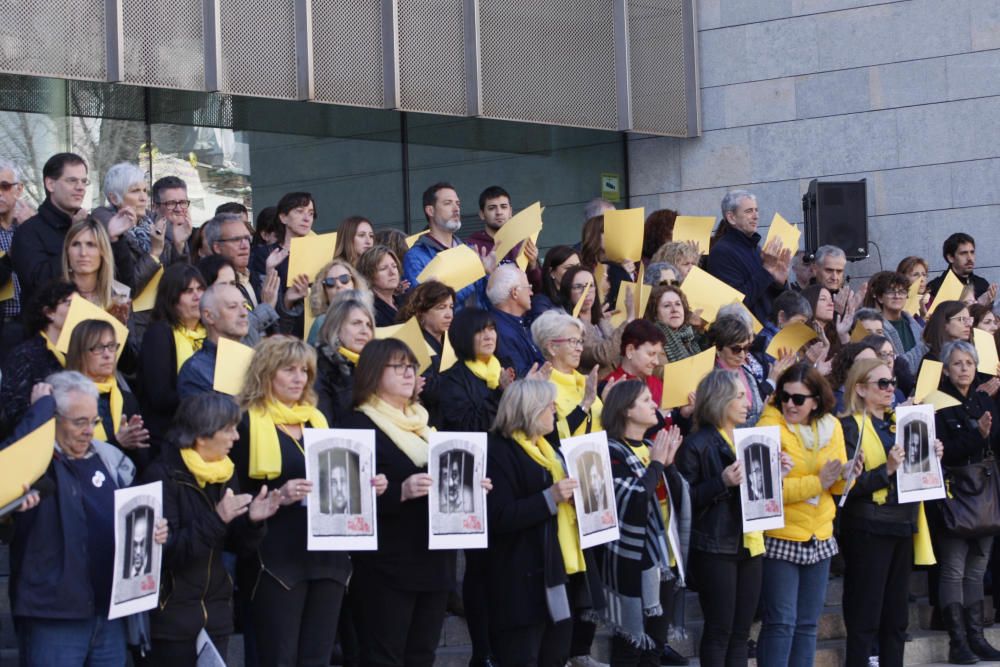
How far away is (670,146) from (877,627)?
851 cm

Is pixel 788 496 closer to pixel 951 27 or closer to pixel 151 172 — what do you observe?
pixel 151 172

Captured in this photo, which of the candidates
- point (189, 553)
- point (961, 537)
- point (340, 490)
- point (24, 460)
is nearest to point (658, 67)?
point (961, 537)

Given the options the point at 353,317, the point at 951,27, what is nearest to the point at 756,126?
the point at 951,27

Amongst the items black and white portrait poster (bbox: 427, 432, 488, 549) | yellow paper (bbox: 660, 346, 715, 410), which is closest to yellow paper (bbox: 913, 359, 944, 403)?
yellow paper (bbox: 660, 346, 715, 410)

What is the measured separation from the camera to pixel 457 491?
7.68 m

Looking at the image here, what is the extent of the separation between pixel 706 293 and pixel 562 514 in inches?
129

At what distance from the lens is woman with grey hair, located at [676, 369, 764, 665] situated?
29.3 ft

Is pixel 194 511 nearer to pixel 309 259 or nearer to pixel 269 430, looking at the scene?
pixel 269 430

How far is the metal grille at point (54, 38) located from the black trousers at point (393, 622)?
21.6 feet

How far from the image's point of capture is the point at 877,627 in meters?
10.0

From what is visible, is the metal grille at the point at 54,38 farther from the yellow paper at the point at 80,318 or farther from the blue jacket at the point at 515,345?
the yellow paper at the point at 80,318

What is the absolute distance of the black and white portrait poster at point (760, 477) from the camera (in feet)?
29.1

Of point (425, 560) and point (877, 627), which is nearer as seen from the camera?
point (425, 560)

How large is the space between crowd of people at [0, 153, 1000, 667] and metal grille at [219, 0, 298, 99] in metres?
3.29
